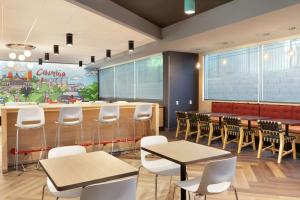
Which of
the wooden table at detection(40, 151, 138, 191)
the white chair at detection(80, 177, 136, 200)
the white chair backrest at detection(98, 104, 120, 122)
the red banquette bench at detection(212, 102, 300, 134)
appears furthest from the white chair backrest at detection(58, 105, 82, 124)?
the red banquette bench at detection(212, 102, 300, 134)

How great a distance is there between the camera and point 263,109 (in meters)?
6.70

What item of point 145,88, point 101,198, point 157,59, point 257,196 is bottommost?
point 257,196

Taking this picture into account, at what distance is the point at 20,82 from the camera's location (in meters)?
11.6

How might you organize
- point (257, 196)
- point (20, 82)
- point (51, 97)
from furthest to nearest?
1. point (51, 97)
2. point (20, 82)
3. point (257, 196)

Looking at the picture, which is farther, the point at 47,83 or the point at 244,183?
the point at 47,83

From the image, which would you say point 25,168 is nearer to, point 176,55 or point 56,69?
point 176,55

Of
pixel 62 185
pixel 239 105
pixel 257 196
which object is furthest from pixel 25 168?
pixel 239 105

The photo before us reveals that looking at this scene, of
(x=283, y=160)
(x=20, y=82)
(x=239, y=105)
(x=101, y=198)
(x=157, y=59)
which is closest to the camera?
(x=101, y=198)

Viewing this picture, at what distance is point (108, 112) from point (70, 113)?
2.62 feet

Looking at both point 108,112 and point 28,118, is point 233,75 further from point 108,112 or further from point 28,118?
point 28,118

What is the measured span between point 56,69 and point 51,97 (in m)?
1.38

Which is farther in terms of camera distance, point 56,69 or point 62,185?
point 56,69

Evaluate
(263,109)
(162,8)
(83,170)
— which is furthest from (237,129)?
(83,170)

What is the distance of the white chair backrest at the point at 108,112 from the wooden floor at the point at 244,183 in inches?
42.3
